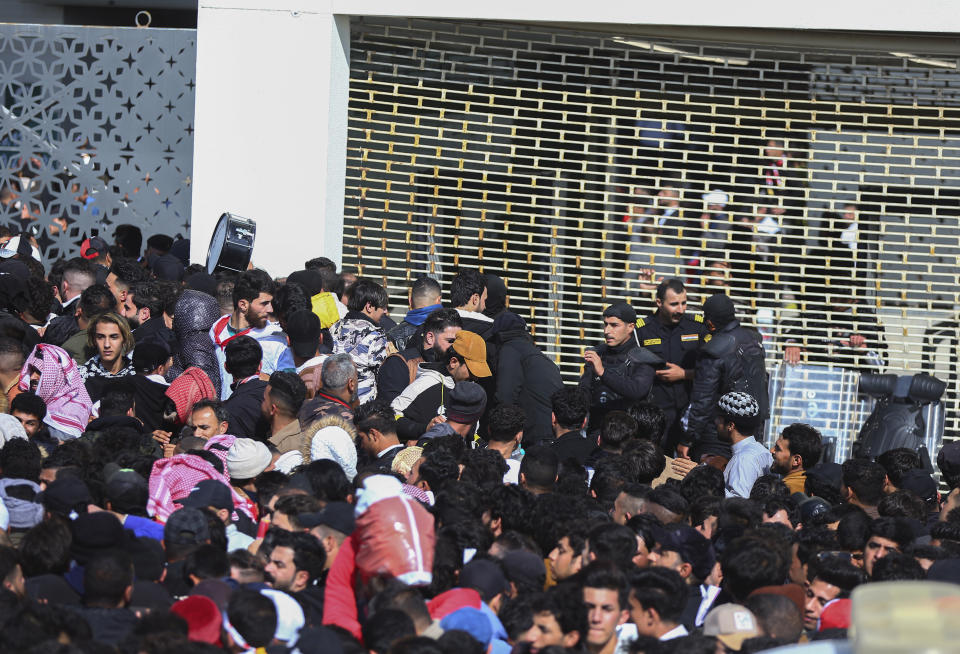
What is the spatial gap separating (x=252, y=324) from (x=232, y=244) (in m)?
2.29

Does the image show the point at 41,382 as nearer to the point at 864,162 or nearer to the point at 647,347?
the point at 647,347

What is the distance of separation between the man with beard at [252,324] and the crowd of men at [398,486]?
0.02 m

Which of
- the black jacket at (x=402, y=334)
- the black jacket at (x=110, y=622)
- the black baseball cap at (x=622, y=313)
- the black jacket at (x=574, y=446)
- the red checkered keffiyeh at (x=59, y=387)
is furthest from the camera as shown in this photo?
the black jacket at (x=402, y=334)

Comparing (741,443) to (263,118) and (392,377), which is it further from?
(263,118)

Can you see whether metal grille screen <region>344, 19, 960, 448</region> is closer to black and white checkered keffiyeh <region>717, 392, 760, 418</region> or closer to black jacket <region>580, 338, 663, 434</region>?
black jacket <region>580, 338, 663, 434</region>

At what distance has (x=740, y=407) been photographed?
8922 mm

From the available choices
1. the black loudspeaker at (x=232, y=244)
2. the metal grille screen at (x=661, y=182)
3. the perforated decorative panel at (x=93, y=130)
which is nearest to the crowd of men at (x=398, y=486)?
the black loudspeaker at (x=232, y=244)

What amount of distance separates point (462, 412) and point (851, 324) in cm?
600

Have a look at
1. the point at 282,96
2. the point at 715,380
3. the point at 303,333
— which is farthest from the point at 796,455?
the point at 282,96

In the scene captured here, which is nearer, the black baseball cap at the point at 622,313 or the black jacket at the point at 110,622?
the black jacket at the point at 110,622

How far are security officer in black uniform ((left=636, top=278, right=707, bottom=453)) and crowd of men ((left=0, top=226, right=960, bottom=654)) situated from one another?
24 millimetres

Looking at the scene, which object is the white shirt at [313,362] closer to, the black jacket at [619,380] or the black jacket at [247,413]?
the black jacket at [247,413]

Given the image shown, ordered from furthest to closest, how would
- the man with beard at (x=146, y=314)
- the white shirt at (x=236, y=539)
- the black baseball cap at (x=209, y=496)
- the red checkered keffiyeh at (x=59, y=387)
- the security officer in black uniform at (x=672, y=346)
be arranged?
the security officer in black uniform at (x=672, y=346), the man with beard at (x=146, y=314), the red checkered keffiyeh at (x=59, y=387), the black baseball cap at (x=209, y=496), the white shirt at (x=236, y=539)

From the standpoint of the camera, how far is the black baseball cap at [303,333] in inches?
355
